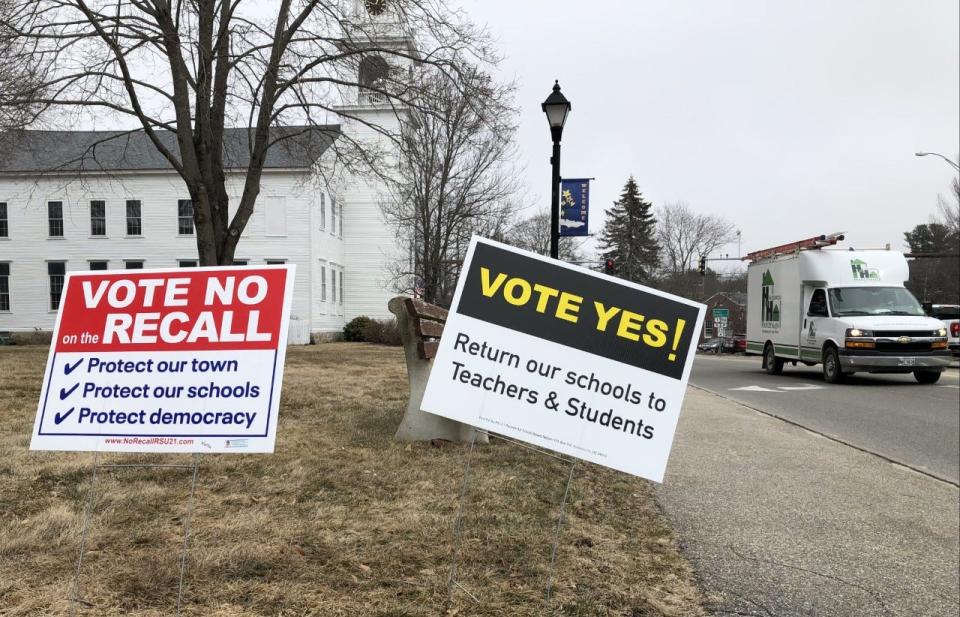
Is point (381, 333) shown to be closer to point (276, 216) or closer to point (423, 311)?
point (276, 216)

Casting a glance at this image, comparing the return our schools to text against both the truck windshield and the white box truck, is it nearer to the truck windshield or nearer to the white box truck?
the white box truck

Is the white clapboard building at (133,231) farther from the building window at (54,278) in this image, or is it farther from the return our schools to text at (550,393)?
the return our schools to text at (550,393)

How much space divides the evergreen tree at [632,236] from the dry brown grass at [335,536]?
223 feet

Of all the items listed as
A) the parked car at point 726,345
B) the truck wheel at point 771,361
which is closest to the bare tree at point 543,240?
the parked car at point 726,345

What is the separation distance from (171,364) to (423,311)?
3839 millimetres

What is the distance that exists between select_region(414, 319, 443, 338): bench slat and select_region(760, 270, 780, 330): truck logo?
48.4 ft

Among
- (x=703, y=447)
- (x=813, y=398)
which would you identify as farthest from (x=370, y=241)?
(x=703, y=447)

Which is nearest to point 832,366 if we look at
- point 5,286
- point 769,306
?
point 769,306

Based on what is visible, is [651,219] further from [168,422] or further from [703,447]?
[168,422]

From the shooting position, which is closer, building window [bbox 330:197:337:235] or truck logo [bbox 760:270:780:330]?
truck logo [bbox 760:270:780:330]

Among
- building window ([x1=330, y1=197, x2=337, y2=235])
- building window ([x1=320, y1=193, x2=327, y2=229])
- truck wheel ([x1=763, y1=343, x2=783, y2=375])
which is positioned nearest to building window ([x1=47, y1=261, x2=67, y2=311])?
building window ([x1=320, y1=193, x2=327, y2=229])

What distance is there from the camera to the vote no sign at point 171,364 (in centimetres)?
309

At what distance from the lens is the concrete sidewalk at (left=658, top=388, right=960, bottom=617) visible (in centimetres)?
365

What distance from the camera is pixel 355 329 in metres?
38.7
